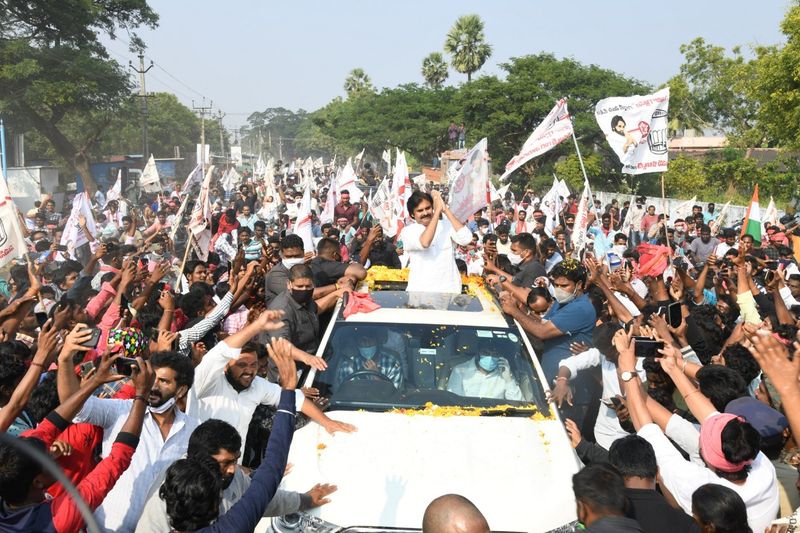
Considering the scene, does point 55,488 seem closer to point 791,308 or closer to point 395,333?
point 395,333

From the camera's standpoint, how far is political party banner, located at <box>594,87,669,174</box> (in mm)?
12023

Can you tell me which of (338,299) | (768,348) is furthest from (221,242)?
(768,348)

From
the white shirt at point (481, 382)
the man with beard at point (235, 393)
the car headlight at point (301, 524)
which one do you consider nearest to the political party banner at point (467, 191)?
the white shirt at point (481, 382)

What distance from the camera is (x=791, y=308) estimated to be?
758cm

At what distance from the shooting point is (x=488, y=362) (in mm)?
5168

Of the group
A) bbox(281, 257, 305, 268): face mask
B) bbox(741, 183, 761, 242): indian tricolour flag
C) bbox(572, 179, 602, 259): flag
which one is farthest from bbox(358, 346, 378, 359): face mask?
bbox(741, 183, 761, 242): indian tricolour flag

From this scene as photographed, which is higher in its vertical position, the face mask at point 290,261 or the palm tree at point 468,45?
the palm tree at point 468,45

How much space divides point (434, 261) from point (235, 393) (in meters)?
2.69

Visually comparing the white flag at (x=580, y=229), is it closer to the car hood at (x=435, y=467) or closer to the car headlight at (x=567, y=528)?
the car hood at (x=435, y=467)

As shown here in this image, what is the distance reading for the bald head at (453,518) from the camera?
2.65 m

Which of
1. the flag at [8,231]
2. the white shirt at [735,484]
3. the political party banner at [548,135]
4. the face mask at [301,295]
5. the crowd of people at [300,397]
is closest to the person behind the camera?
the crowd of people at [300,397]

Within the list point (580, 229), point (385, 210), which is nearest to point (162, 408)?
point (580, 229)

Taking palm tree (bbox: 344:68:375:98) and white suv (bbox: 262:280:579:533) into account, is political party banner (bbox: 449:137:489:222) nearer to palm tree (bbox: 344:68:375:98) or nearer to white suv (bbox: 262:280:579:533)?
white suv (bbox: 262:280:579:533)

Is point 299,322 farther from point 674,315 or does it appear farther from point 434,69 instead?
point 434,69
